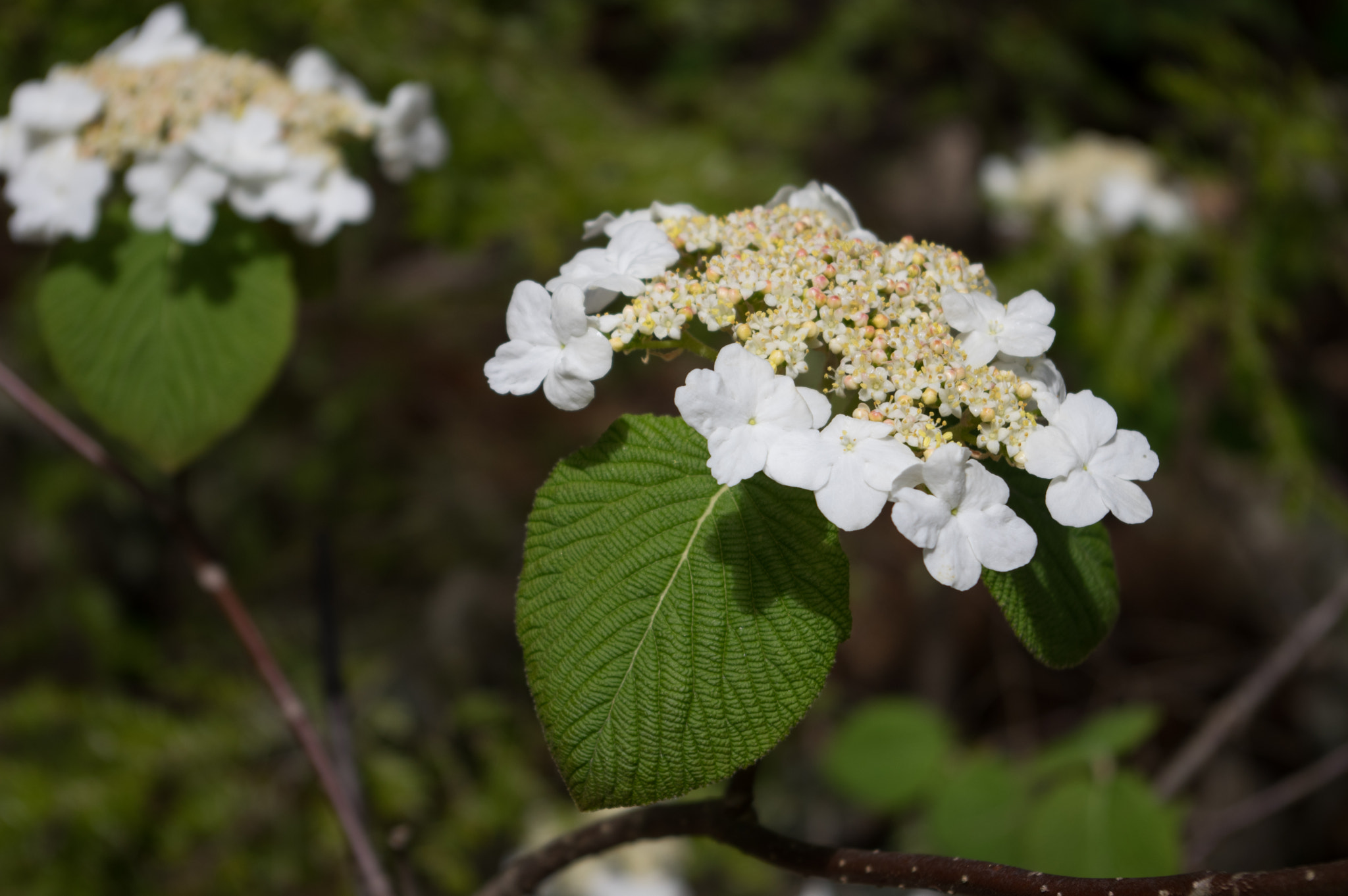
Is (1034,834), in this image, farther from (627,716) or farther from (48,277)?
(48,277)

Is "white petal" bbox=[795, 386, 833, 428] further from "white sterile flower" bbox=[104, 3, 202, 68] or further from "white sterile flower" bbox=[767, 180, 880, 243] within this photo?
"white sterile flower" bbox=[104, 3, 202, 68]

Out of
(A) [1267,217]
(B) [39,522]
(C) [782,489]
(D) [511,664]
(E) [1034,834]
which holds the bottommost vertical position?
(E) [1034,834]

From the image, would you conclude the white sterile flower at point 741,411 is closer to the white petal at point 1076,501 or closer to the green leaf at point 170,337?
the white petal at point 1076,501

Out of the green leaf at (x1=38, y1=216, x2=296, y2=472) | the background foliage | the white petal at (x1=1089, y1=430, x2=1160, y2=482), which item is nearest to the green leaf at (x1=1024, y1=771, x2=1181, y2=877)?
the background foliage

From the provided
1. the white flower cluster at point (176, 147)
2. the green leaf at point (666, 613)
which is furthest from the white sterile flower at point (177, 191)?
the green leaf at point (666, 613)

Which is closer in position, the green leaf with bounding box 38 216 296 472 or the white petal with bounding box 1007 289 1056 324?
the white petal with bounding box 1007 289 1056 324

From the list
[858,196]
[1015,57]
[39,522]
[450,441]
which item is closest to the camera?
[39,522]

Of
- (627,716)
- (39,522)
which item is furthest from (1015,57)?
(39,522)
